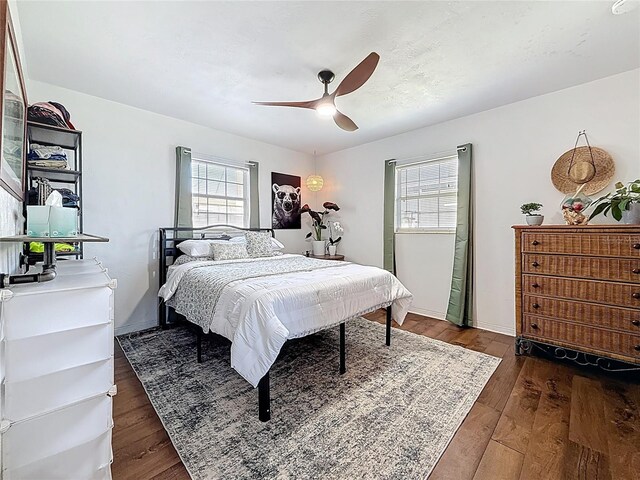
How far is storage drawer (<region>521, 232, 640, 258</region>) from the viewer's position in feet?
7.23

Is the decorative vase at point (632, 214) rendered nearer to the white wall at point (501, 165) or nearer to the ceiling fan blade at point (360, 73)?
the white wall at point (501, 165)

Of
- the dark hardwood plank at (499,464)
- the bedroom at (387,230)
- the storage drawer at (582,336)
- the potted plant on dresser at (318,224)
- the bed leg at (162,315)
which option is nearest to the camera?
the dark hardwood plank at (499,464)

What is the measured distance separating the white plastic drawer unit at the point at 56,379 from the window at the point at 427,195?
3763 mm

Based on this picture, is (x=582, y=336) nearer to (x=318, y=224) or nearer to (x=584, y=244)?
(x=584, y=244)

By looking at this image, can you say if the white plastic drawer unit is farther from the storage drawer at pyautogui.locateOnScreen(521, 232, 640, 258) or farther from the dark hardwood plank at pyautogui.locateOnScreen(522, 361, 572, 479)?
the storage drawer at pyautogui.locateOnScreen(521, 232, 640, 258)

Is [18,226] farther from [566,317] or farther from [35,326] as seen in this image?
[566,317]

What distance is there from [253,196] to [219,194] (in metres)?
0.51

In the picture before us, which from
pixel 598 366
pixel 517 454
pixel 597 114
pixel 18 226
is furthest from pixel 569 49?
pixel 18 226

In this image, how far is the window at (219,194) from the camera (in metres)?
4.00

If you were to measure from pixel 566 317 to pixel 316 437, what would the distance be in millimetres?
2397

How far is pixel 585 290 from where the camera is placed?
7.84 ft

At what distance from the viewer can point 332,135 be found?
4.24 meters

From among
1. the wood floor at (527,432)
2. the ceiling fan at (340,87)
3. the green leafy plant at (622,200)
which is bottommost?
the wood floor at (527,432)

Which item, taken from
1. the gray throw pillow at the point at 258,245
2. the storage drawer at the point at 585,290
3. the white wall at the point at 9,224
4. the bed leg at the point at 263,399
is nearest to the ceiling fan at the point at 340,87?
the white wall at the point at 9,224
